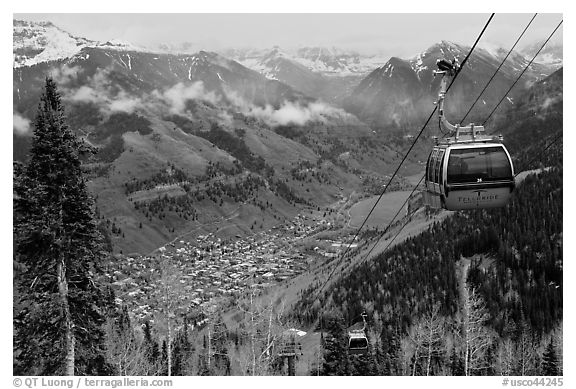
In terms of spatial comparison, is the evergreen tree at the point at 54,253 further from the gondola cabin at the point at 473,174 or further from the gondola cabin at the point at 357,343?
the gondola cabin at the point at 357,343

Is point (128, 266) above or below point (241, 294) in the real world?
above

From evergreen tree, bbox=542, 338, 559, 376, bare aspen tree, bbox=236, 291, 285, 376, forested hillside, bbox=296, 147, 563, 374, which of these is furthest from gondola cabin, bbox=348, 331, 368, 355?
forested hillside, bbox=296, 147, 563, 374

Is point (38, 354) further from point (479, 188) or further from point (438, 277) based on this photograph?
point (438, 277)

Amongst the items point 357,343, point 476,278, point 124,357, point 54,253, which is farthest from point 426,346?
point 476,278

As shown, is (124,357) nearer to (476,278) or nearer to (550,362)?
(550,362)
